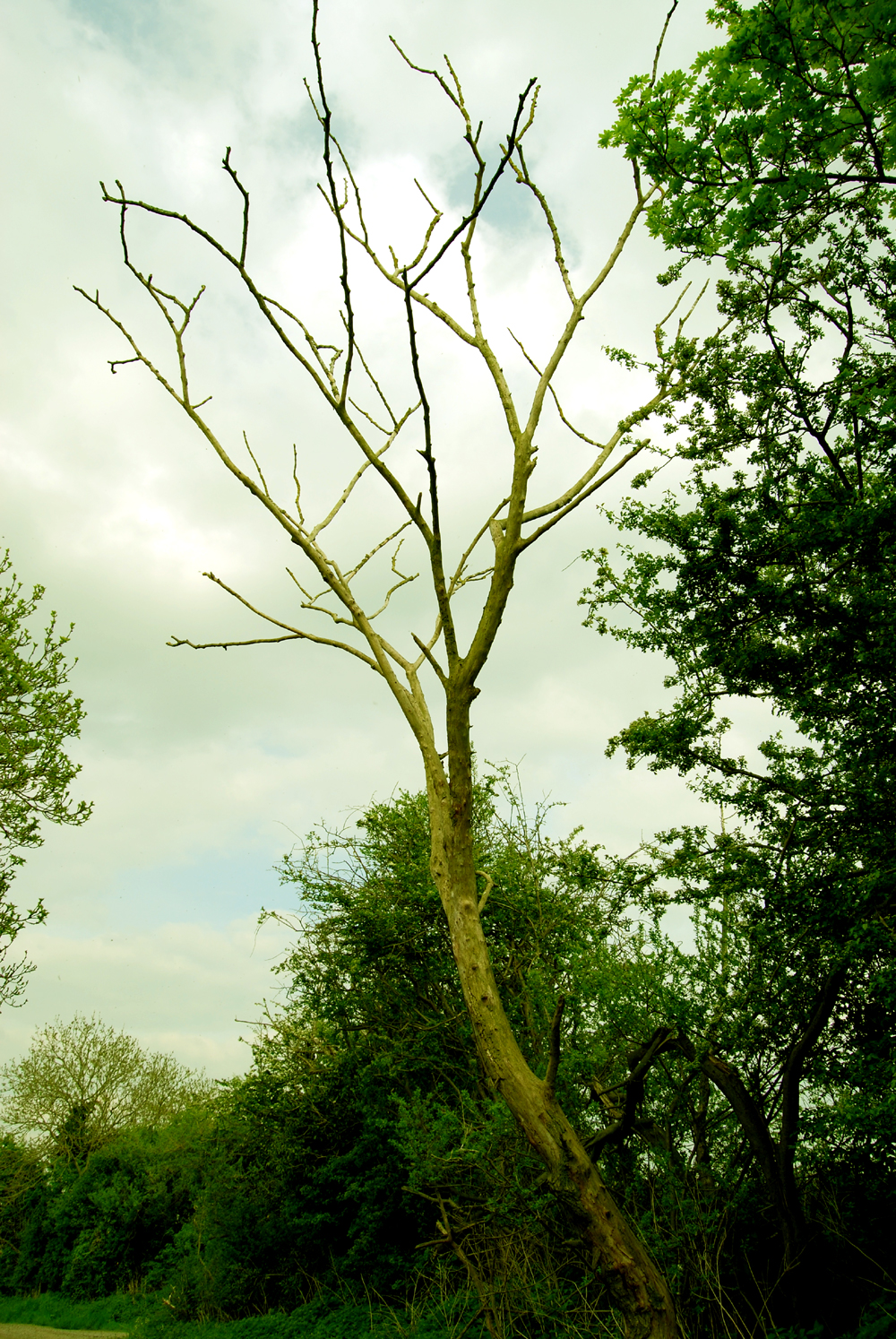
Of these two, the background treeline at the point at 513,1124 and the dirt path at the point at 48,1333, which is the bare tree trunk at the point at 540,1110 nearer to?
the background treeline at the point at 513,1124

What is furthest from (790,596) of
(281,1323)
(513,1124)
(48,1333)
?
(48,1333)

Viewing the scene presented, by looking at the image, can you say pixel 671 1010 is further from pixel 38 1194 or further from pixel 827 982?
pixel 38 1194

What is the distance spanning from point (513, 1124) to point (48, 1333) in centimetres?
1836

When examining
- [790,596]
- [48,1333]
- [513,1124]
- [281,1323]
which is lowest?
→ [48,1333]

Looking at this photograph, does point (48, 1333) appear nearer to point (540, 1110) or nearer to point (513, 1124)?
point (513, 1124)

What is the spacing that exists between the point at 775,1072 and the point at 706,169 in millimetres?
6851

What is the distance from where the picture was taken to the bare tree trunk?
3.68m

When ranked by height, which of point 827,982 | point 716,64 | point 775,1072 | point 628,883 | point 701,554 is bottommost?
point 775,1072

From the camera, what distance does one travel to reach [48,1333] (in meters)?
17.7

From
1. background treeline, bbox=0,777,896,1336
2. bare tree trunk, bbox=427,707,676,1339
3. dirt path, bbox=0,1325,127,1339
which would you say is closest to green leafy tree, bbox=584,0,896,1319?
background treeline, bbox=0,777,896,1336

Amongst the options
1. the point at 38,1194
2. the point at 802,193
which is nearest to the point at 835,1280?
the point at 802,193

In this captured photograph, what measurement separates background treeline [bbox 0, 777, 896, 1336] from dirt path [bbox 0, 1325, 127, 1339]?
1.41 metres

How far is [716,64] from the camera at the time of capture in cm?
505

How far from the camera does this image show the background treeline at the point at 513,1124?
A: 594cm
